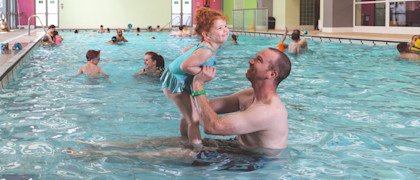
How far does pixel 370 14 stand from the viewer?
19438mm

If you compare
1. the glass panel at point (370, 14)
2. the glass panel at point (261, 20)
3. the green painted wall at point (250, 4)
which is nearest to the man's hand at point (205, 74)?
the glass panel at point (370, 14)

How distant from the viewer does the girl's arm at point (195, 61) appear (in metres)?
2.95

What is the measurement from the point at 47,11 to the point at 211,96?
28512mm

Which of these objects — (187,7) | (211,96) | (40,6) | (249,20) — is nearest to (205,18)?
(211,96)

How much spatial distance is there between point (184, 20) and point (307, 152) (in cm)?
3192

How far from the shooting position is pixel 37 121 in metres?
5.03

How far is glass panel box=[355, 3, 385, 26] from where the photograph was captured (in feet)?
61.6

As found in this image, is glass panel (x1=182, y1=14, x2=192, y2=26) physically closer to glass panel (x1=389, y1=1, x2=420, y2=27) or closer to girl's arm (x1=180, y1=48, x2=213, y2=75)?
glass panel (x1=389, y1=1, x2=420, y2=27)

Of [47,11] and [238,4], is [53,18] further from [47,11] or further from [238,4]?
[238,4]

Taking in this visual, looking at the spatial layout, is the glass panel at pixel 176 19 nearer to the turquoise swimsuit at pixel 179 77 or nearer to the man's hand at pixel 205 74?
the turquoise swimsuit at pixel 179 77

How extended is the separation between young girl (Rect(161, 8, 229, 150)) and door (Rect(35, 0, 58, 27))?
30877mm

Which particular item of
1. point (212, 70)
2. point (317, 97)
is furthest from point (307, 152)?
point (317, 97)

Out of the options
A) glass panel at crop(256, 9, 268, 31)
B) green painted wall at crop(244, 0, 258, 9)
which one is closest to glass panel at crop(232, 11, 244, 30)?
glass panel at crop(256, 9, 268, 31)

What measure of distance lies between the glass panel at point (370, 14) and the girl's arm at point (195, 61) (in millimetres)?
17381
